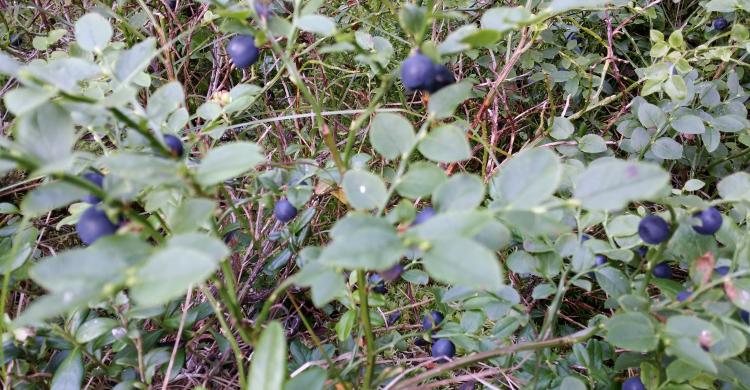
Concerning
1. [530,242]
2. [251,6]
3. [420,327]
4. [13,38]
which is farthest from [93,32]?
[13,38]

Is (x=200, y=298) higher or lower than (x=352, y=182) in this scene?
lower

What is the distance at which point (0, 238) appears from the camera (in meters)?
1.22

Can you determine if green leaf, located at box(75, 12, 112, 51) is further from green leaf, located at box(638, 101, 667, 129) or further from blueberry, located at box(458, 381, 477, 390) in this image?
green leaf, located at box(638, 101, 667, 129)

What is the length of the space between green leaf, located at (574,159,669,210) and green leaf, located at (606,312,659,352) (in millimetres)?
238

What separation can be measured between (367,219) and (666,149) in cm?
98

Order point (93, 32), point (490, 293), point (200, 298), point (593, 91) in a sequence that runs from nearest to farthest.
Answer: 1. point (93, 32)
2. point (490, 293)
3. point (200, 298)
4. point (593, 91)

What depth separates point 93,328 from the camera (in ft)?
3.05

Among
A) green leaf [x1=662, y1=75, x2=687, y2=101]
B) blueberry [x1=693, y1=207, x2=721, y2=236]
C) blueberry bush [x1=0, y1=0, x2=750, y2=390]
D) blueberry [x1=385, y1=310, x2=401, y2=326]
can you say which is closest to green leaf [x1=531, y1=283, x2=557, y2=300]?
blueberry bush [x1=0, y1=0, x2=750, y2=390]

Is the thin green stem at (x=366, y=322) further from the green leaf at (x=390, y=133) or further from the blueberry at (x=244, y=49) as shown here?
the blueberry at (x=244, y=49)

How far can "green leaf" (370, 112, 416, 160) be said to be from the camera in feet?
2.13

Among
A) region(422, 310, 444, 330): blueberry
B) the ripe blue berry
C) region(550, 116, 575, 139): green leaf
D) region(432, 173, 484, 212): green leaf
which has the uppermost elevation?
region(432, 173, 484, 212): green leaf

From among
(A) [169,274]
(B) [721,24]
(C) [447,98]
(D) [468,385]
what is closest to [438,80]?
(C) [447,98]

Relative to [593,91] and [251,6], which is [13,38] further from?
[593,91]

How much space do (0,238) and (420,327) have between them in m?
0.92
